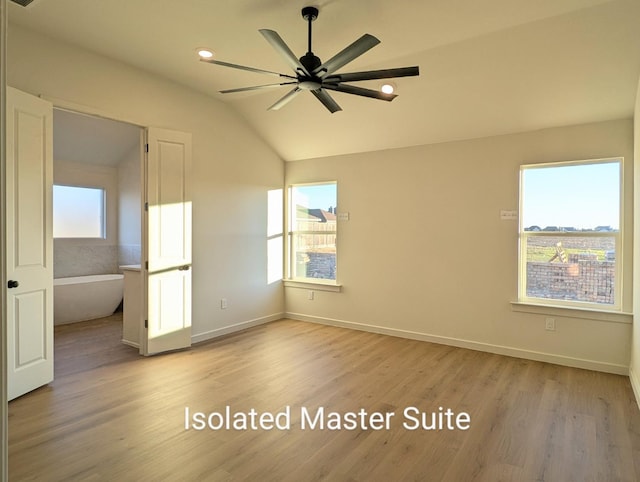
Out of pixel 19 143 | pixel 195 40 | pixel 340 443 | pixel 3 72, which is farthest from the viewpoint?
pixel 195 40

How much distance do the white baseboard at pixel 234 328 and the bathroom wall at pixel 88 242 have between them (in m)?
3.13

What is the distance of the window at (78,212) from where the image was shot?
623 centimetres

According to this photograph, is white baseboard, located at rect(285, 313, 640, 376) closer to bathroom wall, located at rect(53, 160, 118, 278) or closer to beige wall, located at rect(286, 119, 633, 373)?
beige wall, located at rect(286, 119, 633, 373)

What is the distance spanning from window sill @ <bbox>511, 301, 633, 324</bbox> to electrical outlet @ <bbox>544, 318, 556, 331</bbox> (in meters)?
0.06

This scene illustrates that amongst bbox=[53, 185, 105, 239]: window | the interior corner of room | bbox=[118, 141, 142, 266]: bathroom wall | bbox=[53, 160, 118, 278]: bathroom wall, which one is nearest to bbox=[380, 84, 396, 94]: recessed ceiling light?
the interior corner of room

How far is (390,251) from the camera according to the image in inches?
195

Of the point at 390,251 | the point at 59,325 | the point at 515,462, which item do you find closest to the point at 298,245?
the point at 390,251

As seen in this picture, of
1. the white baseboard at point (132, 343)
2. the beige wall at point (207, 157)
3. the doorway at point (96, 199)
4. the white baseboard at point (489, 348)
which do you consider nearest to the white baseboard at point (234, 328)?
the beige wall at point (207, 157)

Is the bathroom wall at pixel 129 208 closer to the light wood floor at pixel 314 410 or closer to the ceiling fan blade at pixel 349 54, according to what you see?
the light wood floor at pixel 314 410

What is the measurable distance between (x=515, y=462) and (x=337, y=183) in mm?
3917

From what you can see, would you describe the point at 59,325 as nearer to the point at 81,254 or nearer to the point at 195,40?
the point at 81,254

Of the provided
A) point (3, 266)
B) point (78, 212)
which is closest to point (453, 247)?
point (3, 266)

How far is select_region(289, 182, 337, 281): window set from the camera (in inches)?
219

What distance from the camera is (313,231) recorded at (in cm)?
574
